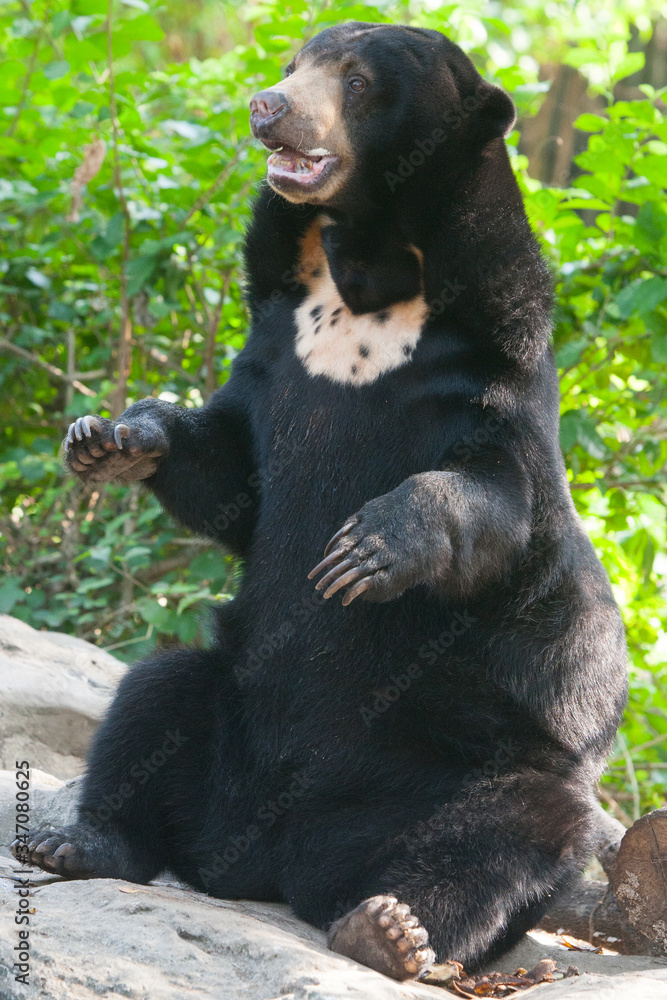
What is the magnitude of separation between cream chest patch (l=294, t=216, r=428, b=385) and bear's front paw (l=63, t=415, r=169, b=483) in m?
0.47

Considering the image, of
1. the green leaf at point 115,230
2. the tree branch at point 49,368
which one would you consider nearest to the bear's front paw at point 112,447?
the green leaf at point 115,230

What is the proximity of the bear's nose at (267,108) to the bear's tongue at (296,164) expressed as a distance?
10cm

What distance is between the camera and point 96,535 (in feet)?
18.5

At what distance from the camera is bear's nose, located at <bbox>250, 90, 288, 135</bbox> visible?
2.71 meters

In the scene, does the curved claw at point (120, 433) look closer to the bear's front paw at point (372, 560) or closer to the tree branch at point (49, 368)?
the bear's front paw at point (372, 560)

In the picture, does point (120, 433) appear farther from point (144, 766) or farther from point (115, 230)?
point (115, 230)

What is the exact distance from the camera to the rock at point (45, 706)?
3.85m

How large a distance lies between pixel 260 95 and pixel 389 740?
1624 mm

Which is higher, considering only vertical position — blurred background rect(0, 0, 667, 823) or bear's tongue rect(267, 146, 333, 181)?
bear's tongue rect(267, 146, 333, 181)

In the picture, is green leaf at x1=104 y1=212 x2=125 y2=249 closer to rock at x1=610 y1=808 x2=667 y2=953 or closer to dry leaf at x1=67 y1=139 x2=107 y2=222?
dry leaf at x1=67 y1=139 x2=107 y2=222

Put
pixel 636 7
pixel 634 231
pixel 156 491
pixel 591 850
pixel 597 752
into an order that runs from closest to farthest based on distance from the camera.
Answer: pixel 591 850, pixel 597 752, pixel 156 491, pixel 634 231, pixel 636 7

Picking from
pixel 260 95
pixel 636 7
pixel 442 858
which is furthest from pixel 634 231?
pixel 636 7

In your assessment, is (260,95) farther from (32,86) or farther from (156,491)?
(32,86)

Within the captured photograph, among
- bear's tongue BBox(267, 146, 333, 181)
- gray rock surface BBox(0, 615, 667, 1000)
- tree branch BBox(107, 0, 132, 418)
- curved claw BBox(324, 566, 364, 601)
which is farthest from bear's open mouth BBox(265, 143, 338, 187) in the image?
tree branch BBox(107, 0, 132, 418)
